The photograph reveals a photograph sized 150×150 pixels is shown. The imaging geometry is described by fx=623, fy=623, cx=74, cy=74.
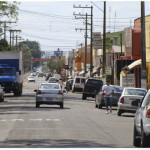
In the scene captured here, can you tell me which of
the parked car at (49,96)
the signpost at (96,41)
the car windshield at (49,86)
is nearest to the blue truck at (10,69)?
the car windshield at (49,86)

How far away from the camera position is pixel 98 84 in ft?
172

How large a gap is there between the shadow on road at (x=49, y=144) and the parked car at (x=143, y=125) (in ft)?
2.54

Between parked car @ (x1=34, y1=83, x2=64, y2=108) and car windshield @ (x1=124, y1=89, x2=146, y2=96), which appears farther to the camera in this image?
parked car @ (x1=34, y1=83, x2=64, y2=108)

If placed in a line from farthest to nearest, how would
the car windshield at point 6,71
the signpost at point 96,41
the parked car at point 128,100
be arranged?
the signpost at point 96,41, the car windshield at point 6,71, the parked car at point 128,100

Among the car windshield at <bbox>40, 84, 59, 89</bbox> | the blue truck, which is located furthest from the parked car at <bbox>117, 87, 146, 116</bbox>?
the blue truck

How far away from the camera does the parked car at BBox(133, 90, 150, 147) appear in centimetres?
1442

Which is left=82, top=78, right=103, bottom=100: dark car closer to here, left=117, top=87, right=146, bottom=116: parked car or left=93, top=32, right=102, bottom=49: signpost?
left=117, top=87, right=146, bottom=116: parked car

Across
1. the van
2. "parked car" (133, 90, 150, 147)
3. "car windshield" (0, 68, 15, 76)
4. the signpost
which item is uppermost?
the signpost

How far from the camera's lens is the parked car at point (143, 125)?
1442 centimetres

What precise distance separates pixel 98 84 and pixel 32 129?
3121 centimetres

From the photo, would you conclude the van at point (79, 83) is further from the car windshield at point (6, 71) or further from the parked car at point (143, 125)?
the parked car at point (143, 125)

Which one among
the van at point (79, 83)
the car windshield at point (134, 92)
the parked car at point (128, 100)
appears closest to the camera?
the parked car at point (128, 100)

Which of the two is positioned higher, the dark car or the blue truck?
the blue truck

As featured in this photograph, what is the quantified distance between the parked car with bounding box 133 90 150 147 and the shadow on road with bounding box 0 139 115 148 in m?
0.77
